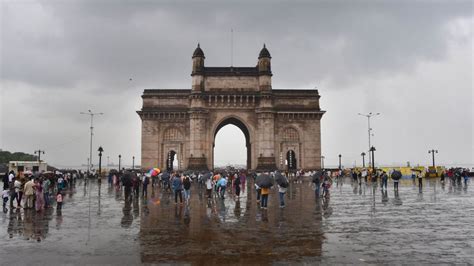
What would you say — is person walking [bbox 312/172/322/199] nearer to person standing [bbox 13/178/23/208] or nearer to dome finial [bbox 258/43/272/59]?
person standing [bbox 13/178/23/208]

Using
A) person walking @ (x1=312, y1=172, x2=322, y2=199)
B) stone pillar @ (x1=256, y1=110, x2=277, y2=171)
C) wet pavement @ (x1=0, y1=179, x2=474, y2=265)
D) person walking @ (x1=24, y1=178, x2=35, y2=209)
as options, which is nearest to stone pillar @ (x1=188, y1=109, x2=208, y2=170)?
stone pillar @ (x1=256, y1=110, x2=277, y2=171)

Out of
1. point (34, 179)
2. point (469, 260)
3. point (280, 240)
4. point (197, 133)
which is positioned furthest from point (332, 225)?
point (197, 133)

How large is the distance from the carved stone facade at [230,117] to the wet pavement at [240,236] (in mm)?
36949

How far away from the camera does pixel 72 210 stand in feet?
53.4

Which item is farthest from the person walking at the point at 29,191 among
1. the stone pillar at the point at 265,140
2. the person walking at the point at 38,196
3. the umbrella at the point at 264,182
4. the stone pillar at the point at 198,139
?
the stone pillar at the point at 265,140

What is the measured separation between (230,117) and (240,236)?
4447 centimetres

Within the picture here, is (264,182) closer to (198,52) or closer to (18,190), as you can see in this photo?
(18,190)

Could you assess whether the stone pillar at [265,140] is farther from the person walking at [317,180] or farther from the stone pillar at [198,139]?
the person walking at [317,180]

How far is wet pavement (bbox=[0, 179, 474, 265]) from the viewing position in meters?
7.91

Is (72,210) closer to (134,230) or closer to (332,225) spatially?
(134,230)

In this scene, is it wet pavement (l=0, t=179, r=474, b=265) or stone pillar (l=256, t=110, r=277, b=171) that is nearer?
wet pavement (l=0, t=179, r=474, b=265)

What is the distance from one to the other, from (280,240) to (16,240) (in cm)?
666

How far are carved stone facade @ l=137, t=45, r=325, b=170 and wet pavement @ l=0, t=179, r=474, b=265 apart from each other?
Result: 1455 inches

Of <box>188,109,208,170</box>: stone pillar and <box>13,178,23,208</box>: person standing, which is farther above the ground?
<box>188,109,208,170</box>: stone pillar
